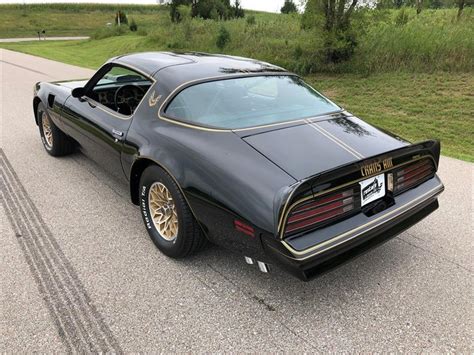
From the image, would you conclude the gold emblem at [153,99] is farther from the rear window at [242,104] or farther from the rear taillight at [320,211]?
the rear taillight at [320,211]

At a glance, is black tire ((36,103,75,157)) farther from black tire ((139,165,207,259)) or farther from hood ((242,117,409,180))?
hood ((242,117,409,180))

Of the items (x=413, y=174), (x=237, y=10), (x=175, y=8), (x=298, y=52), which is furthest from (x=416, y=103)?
(x=237, y=10)

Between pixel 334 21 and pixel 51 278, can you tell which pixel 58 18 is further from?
pixel 51 278

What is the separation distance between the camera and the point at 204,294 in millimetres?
2576

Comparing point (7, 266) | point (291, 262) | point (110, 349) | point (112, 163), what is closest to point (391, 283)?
point (291, 262)

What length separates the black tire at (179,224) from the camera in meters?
2.69

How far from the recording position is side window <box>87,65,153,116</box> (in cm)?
404

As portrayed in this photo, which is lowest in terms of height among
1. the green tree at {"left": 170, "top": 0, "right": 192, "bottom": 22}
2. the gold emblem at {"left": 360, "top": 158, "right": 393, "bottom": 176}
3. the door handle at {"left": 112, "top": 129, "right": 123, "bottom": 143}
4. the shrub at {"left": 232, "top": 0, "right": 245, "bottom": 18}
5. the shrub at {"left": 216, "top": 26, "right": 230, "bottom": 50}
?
the gold emblem at {"left": 360, "top": 158, "right": 393, "bottom": 176}

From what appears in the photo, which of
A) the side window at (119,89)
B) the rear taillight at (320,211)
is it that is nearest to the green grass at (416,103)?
the rear taillight at (320,211)

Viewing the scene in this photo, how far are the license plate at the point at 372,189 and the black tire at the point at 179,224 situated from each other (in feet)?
3.57

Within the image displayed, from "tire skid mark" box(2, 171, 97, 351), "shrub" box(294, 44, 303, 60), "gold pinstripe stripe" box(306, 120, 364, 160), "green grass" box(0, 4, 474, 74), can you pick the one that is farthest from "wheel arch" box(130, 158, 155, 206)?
"shrub" box(294, 44, 303, 60)

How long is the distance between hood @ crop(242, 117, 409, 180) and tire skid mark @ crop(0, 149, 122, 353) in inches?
55.2

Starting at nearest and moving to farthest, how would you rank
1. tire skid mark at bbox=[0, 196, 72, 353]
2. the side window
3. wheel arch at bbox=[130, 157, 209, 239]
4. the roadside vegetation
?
tire skid mark at bbox=[0, 196, 72, 353] < wheel arch at bbox=[130, 157, 209, 239] < the side window < the roadside vegetation

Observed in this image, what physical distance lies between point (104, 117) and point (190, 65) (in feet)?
3.04
